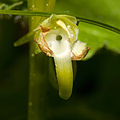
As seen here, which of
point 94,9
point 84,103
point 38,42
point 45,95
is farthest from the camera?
point 84,103

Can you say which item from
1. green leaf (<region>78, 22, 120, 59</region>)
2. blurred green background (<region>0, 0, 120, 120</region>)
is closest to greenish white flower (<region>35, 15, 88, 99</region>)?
green leaf (<region>78, 22, 120, 59</region>)

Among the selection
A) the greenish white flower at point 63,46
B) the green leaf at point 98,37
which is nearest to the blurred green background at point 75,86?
the green leaf at point 98,37

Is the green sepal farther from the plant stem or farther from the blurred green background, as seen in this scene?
the blurred green background

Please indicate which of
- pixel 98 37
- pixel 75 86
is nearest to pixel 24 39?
pixel 98 37

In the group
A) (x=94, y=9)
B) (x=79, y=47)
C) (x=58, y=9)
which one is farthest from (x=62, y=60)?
(x=94, y=9)

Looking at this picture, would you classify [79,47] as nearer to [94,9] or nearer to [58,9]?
[58,9]

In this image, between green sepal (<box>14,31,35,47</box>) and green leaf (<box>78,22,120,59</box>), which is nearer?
green sepal (<box>14,31,35,47</box>)
